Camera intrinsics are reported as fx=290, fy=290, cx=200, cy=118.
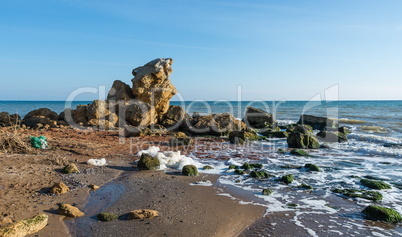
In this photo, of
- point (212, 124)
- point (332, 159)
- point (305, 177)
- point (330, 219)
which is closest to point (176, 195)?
point (330, 219)

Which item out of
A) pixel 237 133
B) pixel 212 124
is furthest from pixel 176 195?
pixel 212 124

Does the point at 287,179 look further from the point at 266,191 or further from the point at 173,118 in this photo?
the point at 173,118

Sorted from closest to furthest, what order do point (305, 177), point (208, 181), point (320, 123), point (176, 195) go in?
point (176, 195)
point (208, 181)
point (305, 177)
point (320, 123)

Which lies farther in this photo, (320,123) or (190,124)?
(320,123)

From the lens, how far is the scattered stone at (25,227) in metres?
3.81

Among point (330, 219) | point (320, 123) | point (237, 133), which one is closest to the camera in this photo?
point (330, 219)

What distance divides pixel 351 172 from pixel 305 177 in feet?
5.72

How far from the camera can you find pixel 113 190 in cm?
634

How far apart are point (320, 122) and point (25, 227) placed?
20553 mm

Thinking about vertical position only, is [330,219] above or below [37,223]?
below

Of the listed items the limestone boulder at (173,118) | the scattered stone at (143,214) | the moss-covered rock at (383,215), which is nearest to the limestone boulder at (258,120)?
the limestone boulder at (173,118)

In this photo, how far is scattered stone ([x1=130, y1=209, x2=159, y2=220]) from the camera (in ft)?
15.8

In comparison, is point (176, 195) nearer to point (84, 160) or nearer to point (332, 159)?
point (84, 160)

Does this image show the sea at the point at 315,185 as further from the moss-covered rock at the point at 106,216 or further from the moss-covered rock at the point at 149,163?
the moss-covered rock at the point at 106,216
